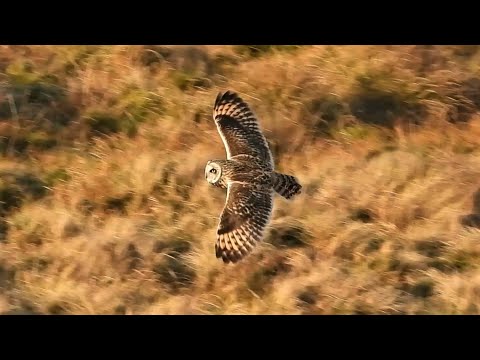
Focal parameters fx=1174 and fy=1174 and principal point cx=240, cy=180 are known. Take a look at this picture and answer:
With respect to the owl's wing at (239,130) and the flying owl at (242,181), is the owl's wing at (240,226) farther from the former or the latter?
the owl's wing at (239,130)

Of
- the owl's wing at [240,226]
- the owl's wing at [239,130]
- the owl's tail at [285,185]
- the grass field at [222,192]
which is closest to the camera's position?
the owl's wing at [240,226]

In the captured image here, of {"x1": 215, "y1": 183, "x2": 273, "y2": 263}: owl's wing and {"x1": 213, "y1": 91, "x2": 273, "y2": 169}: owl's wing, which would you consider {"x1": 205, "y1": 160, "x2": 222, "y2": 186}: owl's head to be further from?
{"x1": 215, "y1": 183, "x2": 273, "y2": 263}: owl's wing

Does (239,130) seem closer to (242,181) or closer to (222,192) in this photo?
(242,181)

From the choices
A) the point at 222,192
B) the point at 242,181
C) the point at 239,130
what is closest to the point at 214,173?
the point at 242,181

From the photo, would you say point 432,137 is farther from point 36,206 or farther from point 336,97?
point 36,206

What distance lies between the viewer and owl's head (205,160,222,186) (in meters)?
9.13

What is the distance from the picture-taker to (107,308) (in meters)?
9.01

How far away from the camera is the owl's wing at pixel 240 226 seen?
338 inches

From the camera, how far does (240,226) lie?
8586mm

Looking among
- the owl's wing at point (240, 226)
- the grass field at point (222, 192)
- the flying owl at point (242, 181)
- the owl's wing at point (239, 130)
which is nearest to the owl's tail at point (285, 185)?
the flying owl at point (242, 181)

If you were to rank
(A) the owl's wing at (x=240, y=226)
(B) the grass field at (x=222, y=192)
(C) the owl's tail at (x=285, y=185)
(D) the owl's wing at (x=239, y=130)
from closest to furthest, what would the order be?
(A) the owl's wing at (x=240, y=226), (C) the owl's tail at (x=285, y=185), (B) the grass field at (x=222, y=192), (D) the owl's wing at (x=239, y=130)

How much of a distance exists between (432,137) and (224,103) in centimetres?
238

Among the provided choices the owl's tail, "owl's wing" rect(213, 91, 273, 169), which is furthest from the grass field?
"owl's wing" rect(213, 91, 273, 169)

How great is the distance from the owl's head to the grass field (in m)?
0.57
